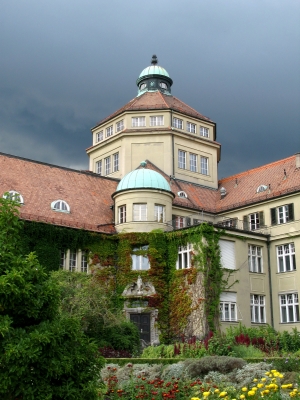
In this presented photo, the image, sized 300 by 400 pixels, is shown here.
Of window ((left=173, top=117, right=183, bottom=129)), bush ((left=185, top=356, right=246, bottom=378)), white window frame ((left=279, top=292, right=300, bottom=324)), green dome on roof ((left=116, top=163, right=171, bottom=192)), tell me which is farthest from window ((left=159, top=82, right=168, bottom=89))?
bush ((left=185, top=356, right=246, bottom=378))

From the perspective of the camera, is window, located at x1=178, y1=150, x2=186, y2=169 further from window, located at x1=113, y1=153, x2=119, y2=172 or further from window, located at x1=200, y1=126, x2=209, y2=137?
window, located at x1=113, y1=153, x2=119, y2=172

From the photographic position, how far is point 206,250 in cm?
3048

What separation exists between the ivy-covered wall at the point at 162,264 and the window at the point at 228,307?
611 mm

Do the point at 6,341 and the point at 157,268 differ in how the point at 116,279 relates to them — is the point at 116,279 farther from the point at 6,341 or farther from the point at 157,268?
the point at 6,341

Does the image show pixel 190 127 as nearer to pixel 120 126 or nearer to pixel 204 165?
pixel 204 165

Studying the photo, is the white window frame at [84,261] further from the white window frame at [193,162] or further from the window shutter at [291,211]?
the white window frame at [193,162]

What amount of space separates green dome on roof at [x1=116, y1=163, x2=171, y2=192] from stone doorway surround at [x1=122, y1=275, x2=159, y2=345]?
5703 millimetres

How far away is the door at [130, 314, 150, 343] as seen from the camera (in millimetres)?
30609

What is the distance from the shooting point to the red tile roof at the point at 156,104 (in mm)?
42219

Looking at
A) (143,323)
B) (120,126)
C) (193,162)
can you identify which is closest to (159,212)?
(143,323)

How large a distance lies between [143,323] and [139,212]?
654 cm

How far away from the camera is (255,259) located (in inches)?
1329

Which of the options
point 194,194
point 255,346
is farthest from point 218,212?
point 255,346

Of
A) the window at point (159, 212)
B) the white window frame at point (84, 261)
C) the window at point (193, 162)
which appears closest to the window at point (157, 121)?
the window at point (193, 162)
